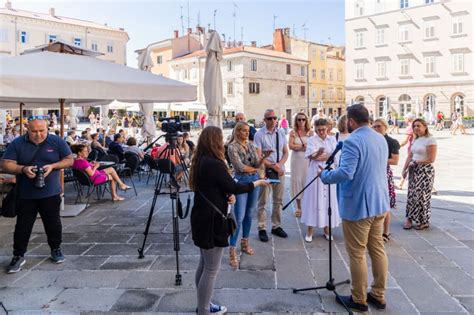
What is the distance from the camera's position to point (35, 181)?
15.0ft

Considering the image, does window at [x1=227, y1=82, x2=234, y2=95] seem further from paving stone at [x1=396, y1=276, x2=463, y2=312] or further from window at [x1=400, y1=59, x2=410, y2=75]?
paving stone at [x1=396, y1=276, x2=463, y2=312]

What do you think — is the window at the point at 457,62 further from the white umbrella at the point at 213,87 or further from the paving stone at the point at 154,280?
the paving stone at the point at 154,280

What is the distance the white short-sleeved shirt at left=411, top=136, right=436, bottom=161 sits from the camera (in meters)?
5.93

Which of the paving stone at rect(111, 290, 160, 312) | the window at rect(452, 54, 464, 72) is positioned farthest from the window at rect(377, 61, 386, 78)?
the paving stone at rect(111, 290, 160, 312)

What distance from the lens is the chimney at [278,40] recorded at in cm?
5681

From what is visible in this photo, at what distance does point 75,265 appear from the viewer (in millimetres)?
4746

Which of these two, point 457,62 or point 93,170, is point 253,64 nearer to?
point 457,62

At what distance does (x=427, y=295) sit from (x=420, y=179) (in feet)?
8.16

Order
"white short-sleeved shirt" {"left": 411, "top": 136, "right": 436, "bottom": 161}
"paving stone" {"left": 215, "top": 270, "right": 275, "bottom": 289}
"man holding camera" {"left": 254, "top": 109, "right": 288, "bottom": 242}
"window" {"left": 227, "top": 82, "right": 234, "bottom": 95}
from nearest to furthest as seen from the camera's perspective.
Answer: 1. "paving stone" {"left": 215, "top": 270, "right": 275, "bottom": 289}
2. "man holding camera" {"left": 254, "top": 109, "right": 288, "bottom": 242}
3. "white short-sleeved shirt" {"left": 411, "top": 136, "right": 436, "bottom": 161}
4. "window" {"left": 227, "top": 82, "right": 234, "bottom": 95}

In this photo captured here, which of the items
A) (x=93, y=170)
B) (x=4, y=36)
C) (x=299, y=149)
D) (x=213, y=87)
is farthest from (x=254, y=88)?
(x=299, y=149)

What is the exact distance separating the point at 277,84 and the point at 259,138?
46954 mm

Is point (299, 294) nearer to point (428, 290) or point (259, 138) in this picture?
point (428, 290)

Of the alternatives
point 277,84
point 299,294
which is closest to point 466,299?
point 299,294

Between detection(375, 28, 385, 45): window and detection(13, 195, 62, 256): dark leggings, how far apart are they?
44954 millimetres
